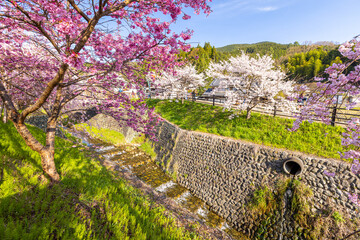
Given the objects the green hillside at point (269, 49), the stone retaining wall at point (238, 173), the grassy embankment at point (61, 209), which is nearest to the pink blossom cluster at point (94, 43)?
the grassy embankment at point (61, 209)

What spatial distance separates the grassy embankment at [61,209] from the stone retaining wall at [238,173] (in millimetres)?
4323

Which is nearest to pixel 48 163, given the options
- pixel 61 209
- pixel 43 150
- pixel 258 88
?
pixel 43 150

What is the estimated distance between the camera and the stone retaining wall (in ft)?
20.0

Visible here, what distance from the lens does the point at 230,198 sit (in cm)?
812

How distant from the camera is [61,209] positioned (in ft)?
10.7

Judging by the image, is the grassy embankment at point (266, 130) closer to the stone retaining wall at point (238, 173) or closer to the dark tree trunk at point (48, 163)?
the stone retaining wall at point (238, 173)

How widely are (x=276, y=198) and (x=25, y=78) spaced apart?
1194 centimetres

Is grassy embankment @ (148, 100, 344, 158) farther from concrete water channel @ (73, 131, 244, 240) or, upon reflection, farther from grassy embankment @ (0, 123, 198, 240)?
grassy embankment @ (0, 123, 198, 240)

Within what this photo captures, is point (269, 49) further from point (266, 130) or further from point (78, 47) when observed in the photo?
point (78, 47)

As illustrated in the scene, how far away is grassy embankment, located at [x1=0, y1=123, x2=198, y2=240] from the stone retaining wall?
432 centimetres

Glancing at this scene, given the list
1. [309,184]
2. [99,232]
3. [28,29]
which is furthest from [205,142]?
[28,29]

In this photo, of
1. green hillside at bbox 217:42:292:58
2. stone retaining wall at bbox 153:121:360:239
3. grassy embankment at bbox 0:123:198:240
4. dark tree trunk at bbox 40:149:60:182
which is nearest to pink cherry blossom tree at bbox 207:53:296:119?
stone retaining wall at bbox 153:121:360:239

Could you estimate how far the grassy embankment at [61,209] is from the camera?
2682 mm

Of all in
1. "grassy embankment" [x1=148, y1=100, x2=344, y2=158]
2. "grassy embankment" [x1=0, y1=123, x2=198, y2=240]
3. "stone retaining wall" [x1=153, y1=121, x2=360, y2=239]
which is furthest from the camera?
"grassy embankment" [x1=148, y1=100, x2=344, y2=158]
